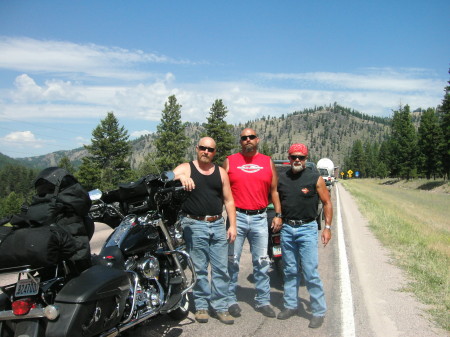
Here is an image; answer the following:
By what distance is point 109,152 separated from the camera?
57.3 metres

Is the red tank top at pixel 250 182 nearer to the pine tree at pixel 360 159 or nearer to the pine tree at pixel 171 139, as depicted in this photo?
the pine tree at pixel 171 139

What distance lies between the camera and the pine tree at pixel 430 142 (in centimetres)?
6072

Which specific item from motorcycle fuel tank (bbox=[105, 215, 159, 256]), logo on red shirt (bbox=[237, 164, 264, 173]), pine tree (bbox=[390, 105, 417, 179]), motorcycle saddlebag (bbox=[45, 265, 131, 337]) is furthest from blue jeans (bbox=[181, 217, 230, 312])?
pine tree (bbox=[390, 105, 417, 179])

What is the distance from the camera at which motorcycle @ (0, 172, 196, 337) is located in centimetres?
300

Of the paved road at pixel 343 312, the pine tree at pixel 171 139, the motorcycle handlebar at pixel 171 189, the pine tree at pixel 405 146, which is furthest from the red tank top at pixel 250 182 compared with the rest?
the pine tree at pixel 405 146

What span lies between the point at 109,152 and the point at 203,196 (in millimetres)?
54945

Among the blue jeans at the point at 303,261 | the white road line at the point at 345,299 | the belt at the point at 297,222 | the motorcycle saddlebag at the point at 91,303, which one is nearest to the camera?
the motorcycle saddlebag at the point at 91,303

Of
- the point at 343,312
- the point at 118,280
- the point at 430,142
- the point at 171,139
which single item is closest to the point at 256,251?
the point at 343,312

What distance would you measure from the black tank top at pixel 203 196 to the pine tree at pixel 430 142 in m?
62.1

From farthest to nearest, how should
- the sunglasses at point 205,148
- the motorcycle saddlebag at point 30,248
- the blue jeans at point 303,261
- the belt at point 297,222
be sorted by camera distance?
the belt at point 297,222, the blue jeans at point 303,261, the sunglasses at point 205,148, the motorcycle saddlebag at point 30,248

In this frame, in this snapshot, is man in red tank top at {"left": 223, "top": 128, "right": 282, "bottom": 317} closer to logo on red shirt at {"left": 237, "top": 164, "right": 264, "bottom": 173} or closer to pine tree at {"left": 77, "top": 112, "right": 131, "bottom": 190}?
logo on red shirt at {"left": 237, "top": 164, "right": 264, "bottom": 173}

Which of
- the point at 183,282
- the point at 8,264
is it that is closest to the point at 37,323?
the point at 8,264

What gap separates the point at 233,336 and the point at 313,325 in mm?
1000

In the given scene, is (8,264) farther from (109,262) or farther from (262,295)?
(262,295)
